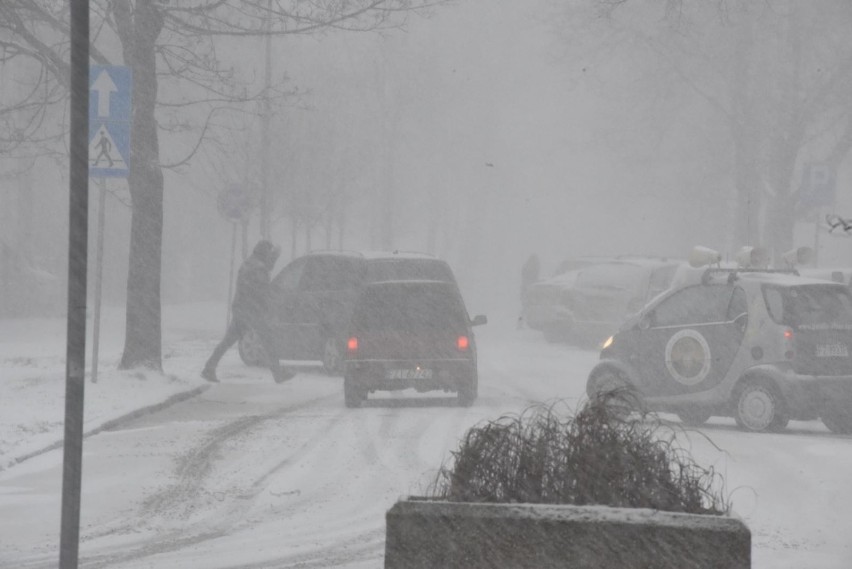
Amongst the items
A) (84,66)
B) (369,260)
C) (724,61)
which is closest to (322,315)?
(369,260)

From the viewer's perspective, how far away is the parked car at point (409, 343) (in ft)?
54.5

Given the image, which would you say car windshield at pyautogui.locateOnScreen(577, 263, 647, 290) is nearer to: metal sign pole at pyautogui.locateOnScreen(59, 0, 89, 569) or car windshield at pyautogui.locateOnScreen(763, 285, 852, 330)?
car windshield at pyautogui.locateOnScreen(763, 285, 852, 330)

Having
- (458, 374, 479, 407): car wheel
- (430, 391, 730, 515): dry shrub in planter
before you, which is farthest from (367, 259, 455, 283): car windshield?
(430, 391, 730, 515): dry shrub in planter

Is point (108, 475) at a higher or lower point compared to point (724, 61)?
lower

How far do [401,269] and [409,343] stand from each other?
5.02 m

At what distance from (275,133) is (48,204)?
1326 cm

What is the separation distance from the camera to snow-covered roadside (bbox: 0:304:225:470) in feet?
41.5

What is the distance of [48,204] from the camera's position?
172ft

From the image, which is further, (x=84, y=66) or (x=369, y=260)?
(x=369, y=260)

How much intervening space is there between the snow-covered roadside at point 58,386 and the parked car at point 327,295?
1.50 metres

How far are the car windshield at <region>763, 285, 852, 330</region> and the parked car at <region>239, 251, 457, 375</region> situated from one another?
7238mm

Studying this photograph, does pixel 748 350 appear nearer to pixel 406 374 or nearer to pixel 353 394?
pixel 406 374

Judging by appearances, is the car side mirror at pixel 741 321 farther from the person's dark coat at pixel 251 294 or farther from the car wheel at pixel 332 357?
the car wheel at pixel 332 357

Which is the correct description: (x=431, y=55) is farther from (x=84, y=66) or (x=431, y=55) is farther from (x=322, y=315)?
(x=84, y=66)
